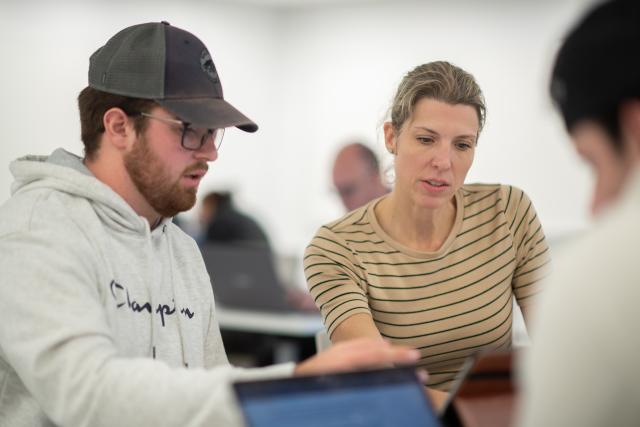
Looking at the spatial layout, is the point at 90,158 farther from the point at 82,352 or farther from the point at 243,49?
the point at 243,49

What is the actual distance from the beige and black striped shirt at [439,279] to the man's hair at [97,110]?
0.51 meters

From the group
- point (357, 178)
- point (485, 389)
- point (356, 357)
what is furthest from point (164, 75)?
point (357, 178)

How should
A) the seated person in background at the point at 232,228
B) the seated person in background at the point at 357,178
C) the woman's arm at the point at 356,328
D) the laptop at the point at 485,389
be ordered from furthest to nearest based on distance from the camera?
the seated person in background at the point at 232,228 < the seated person in background at the point at 357,178 < the woman's arm at the point at 356,328 < the laptop at the point at 485,389

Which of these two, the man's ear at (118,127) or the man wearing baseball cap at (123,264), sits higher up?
the man's ear at (118,127)

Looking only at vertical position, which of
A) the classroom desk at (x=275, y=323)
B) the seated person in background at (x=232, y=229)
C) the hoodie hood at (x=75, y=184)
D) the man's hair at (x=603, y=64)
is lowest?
the classroom desk at (x=275, y=323)

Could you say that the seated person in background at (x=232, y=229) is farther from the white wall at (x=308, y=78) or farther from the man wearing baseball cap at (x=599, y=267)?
the man wearing baseball cap at (x=599, y=267)

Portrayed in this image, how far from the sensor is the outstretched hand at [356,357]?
1172 mm

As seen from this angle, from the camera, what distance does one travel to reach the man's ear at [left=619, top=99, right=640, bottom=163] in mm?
852

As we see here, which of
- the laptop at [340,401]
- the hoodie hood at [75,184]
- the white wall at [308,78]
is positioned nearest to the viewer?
the laptop at [340,401]

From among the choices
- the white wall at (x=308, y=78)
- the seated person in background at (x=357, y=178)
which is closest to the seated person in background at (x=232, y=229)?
the white wall at (x=308, y=78)

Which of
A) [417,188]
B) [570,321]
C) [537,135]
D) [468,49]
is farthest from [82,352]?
[468,49]

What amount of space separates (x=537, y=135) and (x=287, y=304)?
2816 millimetres

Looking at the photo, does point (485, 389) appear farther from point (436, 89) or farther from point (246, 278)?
point (246, 278)

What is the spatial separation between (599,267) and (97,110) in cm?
121
